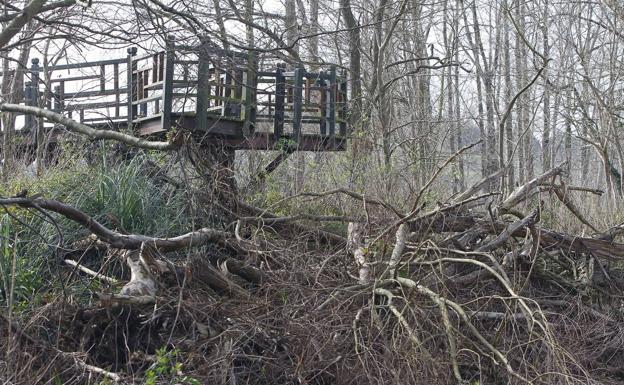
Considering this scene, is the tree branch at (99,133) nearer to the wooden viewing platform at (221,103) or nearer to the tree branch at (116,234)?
the tree branch at (116,234)

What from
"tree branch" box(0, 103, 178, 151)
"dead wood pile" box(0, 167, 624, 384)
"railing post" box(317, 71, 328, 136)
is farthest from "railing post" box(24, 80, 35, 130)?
"dead wood pile" box(0, 167, 624, 384)

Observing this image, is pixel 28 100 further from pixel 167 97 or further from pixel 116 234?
pixel 116 234

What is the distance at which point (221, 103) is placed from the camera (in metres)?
12.4

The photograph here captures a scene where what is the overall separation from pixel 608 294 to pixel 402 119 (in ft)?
34.8

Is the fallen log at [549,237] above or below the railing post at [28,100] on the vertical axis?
below

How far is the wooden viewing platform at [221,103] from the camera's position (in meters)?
11.1

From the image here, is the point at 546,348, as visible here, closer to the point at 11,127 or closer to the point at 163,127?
the point at 163,127

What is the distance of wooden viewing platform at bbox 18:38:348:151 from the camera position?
36.6ft

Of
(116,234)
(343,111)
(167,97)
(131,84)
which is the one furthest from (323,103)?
(116,234)

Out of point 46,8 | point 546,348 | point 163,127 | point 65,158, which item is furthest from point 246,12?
point 546,348

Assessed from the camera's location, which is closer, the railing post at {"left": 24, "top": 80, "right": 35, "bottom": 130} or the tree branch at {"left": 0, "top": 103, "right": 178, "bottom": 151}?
the tree branch at {"left": 0, "top": 103, "right": 178, "bottom": 151}

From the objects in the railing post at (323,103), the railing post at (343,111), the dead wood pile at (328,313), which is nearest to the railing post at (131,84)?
the railing post at (323,103)

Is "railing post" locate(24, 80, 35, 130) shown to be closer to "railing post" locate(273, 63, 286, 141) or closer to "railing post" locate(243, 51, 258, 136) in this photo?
"railing post" locate(243, 51, 258, 136)

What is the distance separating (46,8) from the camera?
7.24 m
